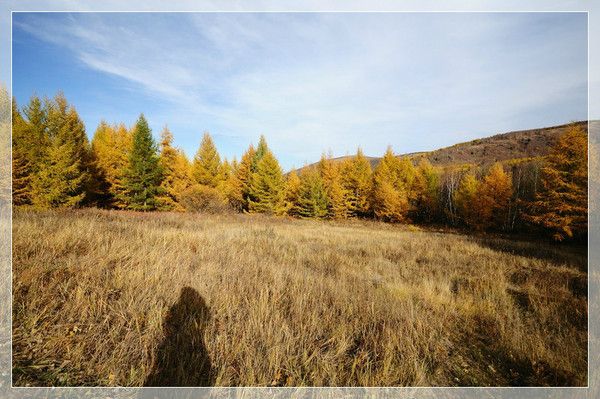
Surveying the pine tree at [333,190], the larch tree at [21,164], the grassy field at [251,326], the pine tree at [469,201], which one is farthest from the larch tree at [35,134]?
the pine tree at [469,201]

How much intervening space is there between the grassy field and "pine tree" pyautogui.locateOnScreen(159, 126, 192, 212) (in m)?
23.7

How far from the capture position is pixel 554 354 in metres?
3.53

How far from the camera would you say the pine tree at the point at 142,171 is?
26766 mm

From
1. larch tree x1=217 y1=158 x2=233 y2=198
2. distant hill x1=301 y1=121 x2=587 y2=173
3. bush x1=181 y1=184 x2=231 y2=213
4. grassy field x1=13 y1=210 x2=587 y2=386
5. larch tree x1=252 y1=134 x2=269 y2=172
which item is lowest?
grassy field x1=13 y1=210 x2=587 y2=386

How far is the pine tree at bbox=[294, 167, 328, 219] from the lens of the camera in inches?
1304

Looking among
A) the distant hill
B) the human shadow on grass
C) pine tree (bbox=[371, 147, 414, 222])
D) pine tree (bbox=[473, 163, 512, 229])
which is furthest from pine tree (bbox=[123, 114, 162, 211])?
the distant hill

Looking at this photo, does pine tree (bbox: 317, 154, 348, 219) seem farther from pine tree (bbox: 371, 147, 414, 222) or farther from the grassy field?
→ the grassy field

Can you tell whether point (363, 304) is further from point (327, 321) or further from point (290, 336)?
point (290, 336)

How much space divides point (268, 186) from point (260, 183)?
3.47 ft

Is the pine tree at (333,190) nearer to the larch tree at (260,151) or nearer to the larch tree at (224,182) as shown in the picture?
the larch tree at (260,151)

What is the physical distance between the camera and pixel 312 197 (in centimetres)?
3319

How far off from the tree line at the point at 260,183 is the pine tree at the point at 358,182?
0.15 metres

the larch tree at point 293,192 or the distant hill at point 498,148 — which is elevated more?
the distant hill at point 498,148

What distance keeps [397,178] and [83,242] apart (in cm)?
3343
